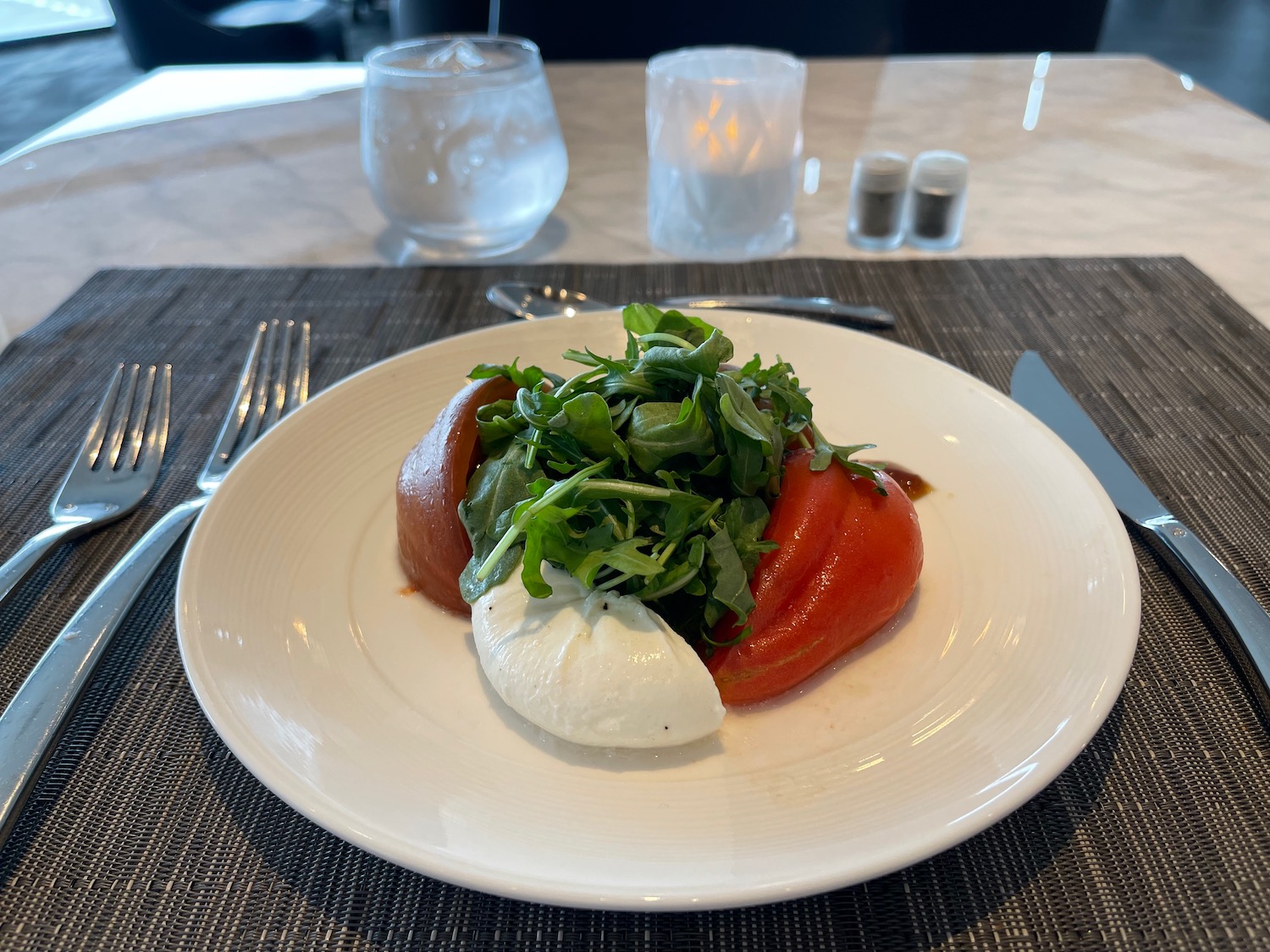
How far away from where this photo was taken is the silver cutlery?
56.7 inches

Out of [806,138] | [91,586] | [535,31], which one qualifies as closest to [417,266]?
[91,586]

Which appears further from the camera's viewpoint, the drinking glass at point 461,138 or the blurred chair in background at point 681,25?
the blurred chair in background at point 681,25

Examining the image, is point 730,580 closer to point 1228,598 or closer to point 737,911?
point 737,911

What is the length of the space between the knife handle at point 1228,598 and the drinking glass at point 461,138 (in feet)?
3.94

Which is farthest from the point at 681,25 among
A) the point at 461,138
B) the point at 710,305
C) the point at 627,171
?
→ the point at 710,305

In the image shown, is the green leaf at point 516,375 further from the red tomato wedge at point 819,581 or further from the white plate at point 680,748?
the red tomato wedge at point 819,581

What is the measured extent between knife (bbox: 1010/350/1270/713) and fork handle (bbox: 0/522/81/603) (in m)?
1.24

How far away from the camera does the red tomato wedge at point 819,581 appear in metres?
0.73

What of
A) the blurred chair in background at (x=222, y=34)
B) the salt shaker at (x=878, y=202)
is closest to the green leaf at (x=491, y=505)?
the salt shaker at (x=878, y=202)

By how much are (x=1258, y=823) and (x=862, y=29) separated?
10.3 ft

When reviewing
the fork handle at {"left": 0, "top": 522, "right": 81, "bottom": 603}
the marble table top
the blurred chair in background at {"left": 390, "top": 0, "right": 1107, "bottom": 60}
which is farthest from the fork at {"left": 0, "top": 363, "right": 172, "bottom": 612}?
the blurred chair in background at {"left": 390, "top": 0, "right": 1107, "bottom": 60}

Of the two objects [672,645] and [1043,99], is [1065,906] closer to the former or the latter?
[672,645]

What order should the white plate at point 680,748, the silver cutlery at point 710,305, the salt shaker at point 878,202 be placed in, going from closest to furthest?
the white plate at point 680,748
the silver cutlery at point 710,305
the salt shaker at point 878,202

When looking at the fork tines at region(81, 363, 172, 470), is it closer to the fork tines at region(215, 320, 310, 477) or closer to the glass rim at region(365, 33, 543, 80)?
the fork tines at region(215, 320, 310, 477)
